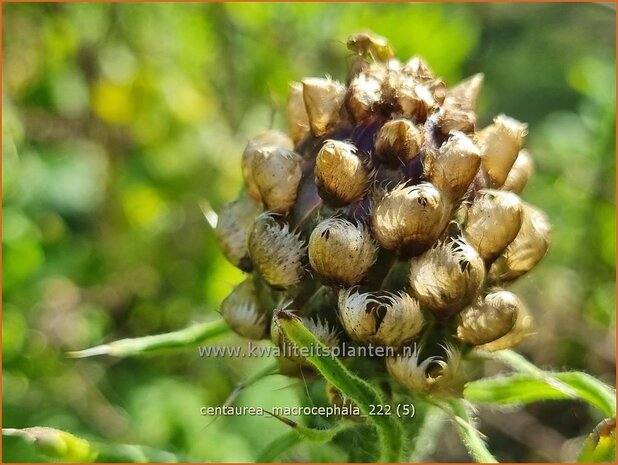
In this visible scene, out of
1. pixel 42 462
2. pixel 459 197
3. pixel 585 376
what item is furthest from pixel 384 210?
pixel 42 462

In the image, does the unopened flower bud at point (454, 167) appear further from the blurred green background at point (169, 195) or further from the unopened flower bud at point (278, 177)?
the blurred green background at point (169, 195)

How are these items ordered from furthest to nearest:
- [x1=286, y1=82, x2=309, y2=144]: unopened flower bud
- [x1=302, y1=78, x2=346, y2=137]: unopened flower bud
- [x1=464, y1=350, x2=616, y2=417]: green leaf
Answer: [x1=286, y1=82, x2=309, y2=144]: unopened flower bud
[x1=302, y1=78, x2=346, y2=137]: unopened flower bud
[x1=464, y1=350, x2=616, y2=417]: green leaf

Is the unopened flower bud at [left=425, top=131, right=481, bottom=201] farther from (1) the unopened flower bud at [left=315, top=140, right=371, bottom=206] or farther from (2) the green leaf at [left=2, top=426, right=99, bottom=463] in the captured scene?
(2) the green leaf at [left=2, top=426, right=99, bottom=463]

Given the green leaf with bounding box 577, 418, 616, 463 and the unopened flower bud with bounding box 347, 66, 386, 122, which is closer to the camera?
the green leaf with bounding box 577, 418, 616, 463

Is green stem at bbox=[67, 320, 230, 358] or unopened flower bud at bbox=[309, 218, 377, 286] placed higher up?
unopened flower bud at bbox=[309, 218, 377, 286]

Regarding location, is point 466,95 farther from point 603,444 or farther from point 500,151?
point 603,444

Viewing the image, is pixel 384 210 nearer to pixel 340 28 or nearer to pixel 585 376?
pixel 585 376

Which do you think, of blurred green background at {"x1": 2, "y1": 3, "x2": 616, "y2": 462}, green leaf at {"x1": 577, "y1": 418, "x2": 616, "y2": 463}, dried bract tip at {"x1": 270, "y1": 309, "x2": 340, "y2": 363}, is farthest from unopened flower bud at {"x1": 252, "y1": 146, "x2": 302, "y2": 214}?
blurred green background at {"x1": 2, "y1": 3, "x2": 616, "y2": 462}

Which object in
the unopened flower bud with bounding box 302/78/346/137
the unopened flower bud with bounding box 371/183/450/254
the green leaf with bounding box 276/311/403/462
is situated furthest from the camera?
the unopened flower bud with bounding box 302/78/346/137
